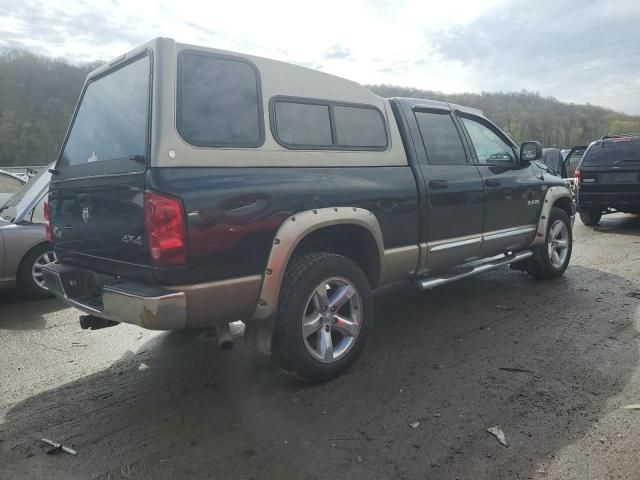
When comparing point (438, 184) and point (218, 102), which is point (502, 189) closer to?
point (438, 184)

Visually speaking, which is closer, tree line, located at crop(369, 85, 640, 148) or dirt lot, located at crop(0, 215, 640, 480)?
dirt lot, located at crop(0, 215, 640, 480)

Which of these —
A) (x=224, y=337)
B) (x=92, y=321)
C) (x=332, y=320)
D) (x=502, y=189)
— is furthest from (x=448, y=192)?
(x=92, y=321)

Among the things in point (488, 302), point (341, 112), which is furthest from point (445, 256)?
point (341, 112)

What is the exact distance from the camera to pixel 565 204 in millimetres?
5883

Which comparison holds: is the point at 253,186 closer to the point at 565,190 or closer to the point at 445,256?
the point at 445,256

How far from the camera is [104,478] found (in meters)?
2.33

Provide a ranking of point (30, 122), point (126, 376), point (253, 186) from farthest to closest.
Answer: point (30, 122)
point (126, 376)
point (253, 186)

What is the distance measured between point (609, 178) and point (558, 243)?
484 centimetres

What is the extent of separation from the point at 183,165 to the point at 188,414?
1505mm

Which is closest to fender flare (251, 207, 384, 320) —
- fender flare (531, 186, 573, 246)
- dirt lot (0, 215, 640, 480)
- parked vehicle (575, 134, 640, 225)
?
dirt lot (0, 215, 640, 480)

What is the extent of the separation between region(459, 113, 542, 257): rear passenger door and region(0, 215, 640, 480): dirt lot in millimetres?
724

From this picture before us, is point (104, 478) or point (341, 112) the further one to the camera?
point (341, 112)

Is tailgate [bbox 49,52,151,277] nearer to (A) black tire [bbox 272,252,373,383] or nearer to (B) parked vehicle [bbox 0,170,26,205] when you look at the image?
(A) black tire [bbox 272,252,373,383]

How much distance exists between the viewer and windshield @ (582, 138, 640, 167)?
9.23 m
